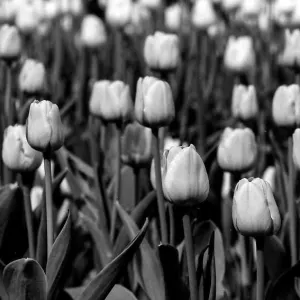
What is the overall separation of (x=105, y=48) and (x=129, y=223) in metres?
2.36

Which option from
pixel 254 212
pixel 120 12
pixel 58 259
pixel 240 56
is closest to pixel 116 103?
pixel 58 259

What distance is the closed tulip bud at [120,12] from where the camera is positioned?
3.20 m

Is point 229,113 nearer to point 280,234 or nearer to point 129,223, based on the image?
point 280,234

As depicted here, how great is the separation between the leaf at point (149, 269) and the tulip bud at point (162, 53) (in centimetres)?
58

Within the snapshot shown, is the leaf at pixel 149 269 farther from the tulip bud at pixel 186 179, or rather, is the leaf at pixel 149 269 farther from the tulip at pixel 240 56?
the tulip at pixel 240 56

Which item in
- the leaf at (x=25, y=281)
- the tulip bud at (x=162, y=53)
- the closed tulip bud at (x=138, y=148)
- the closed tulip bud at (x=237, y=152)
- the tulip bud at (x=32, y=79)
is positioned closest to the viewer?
the leaf at (x=25, y=281)

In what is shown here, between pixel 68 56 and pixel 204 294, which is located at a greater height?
pixel 68 56

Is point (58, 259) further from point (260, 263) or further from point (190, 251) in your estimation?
point (260, 263)

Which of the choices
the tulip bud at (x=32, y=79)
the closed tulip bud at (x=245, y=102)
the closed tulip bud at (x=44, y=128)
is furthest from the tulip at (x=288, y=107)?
the tulip bud at (x=32, y=79)

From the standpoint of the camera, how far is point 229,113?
113 inches

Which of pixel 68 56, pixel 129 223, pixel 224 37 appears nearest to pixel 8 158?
pixel 129 223

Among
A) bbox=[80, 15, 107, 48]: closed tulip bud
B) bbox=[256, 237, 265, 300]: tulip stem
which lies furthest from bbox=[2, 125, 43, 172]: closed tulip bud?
bbox=[80, 15, 107, 48]: closed tulip bud

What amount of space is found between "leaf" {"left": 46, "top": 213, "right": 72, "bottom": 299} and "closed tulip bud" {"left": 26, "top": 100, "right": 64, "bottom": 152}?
15 cm

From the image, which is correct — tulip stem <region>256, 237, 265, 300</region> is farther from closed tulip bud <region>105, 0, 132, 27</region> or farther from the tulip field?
closed tulip bud <region>105, 0, 132, 27</region>
